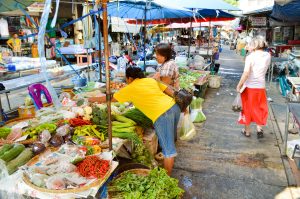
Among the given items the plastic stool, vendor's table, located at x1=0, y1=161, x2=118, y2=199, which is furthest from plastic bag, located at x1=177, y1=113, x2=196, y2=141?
the plastic stool

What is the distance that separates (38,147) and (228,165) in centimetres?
305

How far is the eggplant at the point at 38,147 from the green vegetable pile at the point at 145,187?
2.90 ft

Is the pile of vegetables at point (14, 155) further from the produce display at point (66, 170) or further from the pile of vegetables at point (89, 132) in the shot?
the pile of vegetables at point (89, 132)

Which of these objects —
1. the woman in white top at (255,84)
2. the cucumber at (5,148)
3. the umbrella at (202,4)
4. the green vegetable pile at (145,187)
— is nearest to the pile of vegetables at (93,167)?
the green vegetable pile at (145,187)

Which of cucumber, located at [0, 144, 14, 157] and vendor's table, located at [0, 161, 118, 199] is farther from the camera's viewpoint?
cucumber, located at [0, 144, 14, 157]

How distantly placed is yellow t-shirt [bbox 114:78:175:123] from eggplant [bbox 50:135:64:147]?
0.85 meters

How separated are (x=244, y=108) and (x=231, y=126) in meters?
0.97

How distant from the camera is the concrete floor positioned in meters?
3.65

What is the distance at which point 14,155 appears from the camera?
107 inches

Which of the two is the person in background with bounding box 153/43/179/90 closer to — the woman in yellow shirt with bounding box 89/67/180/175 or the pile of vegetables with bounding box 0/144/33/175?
the woman in yellow shirt with bounding box 89/67/180/175

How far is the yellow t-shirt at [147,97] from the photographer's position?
3270 millimetres

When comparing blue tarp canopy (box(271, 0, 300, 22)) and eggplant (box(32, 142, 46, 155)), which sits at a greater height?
blue tarp canopy (box(271, 0, 300, 22))

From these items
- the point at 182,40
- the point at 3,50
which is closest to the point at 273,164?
the point at 3,50

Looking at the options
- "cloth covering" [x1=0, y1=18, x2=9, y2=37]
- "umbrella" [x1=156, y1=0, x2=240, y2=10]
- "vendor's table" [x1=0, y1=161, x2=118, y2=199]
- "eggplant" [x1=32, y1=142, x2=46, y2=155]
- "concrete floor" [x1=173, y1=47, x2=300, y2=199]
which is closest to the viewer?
"vendor's table" [x1=0, y1=161, x2=118, y2=199]
